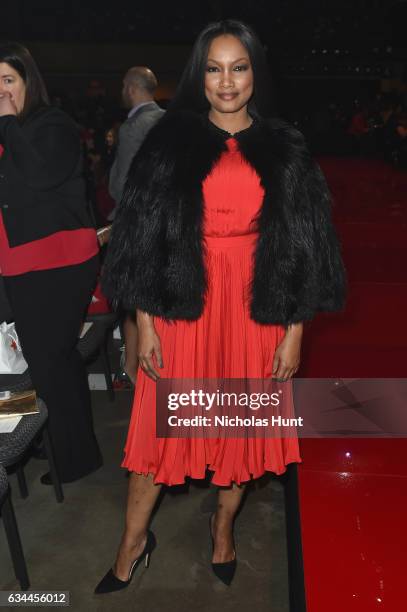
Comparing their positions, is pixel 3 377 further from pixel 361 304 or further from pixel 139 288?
pixel 361 304

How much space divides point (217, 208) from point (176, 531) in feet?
3.90

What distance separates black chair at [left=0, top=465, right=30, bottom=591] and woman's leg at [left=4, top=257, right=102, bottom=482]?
23.8 inches

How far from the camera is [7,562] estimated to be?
2.19 m

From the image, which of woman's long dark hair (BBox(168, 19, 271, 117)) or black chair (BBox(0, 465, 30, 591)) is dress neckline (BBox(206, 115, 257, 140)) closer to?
woman's long dark hair (BBox(168, 19, 271, 117))

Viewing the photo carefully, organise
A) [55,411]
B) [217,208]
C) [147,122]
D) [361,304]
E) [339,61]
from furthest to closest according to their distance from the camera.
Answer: [339,61]
[361,304]
[147,122]
[55,411]
[217,208]

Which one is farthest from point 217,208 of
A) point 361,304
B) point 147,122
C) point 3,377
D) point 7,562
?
point 361,304

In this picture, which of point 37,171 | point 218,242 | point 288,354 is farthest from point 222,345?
point 37,171

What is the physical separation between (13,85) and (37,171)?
0.32 meters

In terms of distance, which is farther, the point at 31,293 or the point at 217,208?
the point at 31,293

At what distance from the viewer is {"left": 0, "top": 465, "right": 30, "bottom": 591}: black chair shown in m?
1.86

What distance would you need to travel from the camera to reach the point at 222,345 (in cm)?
196

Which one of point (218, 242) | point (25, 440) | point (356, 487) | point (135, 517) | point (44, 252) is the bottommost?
point (356, 487)

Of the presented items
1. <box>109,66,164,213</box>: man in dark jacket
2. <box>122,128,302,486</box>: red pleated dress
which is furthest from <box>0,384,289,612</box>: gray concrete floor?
<box>109,66,164,213</box>: man in dark jacket

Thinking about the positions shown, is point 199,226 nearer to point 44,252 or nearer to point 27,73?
point 44,252
